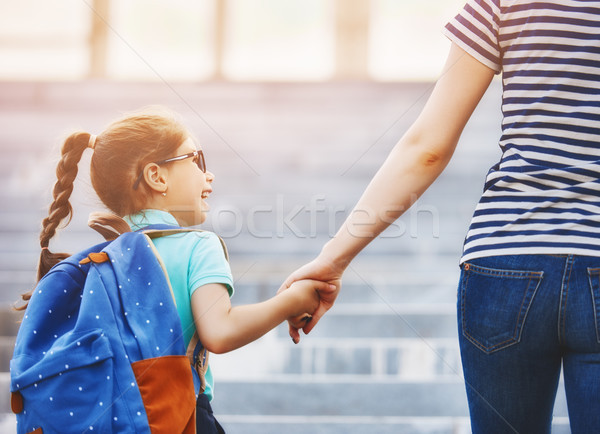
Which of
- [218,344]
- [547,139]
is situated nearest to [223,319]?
[218,344]

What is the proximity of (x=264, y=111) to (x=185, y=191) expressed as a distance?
448 cm

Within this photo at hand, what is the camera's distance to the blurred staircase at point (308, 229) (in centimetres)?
293

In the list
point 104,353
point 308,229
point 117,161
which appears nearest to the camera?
point 104,353

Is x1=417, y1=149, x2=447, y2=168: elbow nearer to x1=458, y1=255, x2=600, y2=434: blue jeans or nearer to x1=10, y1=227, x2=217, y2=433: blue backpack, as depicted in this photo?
x1=458, y1=255, x2=600, y2=434: blue jeans

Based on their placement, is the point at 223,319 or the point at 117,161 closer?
the point at 223,319

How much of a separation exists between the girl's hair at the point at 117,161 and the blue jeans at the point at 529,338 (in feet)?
2.12

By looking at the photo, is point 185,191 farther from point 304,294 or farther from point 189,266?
point 304,294

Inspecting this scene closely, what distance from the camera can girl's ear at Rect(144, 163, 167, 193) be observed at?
47.0 inches

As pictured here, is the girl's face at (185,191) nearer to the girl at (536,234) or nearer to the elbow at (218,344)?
the elbow at (218,344)

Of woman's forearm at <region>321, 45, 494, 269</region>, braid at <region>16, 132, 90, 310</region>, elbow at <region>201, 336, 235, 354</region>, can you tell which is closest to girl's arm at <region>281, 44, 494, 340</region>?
woman's forearm at <region>321, 45, 494, 269</region>

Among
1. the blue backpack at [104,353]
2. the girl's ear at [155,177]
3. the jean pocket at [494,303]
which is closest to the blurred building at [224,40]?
the girl's ear at [155,177]

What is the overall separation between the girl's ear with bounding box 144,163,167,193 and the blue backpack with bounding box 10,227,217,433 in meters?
0.19

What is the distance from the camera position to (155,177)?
3.96 ft

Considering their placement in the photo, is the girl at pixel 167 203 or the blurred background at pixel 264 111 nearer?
the girl at pixel 167 203
